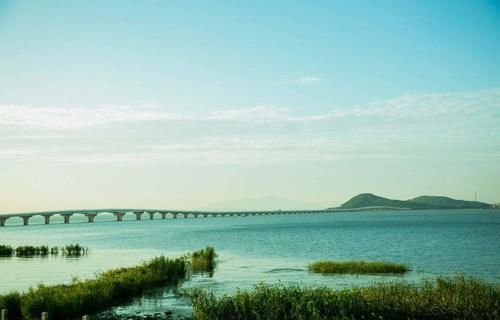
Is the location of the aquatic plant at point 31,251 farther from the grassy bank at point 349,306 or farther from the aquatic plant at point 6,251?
the grassy bank at point 349,306

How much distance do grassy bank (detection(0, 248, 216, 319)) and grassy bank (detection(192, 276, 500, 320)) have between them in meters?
7.25

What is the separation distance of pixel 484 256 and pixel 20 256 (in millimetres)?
58670

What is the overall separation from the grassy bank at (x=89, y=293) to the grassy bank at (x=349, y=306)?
7251 millimetres

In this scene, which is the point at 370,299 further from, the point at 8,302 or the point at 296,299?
the point at 8,302

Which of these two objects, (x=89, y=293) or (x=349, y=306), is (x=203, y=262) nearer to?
(x=89, y=293)

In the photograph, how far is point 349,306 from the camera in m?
23.0

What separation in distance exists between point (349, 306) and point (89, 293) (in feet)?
50.2

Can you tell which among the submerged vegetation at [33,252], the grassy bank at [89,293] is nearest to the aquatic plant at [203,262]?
the grassy bank at [89,293]

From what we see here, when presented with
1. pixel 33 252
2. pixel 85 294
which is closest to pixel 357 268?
pixel 85 294

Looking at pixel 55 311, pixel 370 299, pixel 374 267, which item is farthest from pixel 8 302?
pixel 374 267

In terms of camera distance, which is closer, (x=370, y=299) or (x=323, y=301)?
(x=323, y=301)

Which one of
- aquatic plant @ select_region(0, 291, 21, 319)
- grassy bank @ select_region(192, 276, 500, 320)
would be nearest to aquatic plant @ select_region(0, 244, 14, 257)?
aquatic plant @ select_region(0, 291, 21, 319)

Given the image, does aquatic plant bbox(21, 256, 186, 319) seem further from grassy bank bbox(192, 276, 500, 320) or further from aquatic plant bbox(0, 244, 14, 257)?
aquatic plant bbox(0, 244, 14, 257)

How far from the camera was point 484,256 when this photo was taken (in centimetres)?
5953
